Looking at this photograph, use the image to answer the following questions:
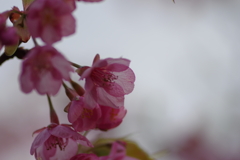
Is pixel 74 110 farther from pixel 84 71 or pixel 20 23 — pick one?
pixel 20 23

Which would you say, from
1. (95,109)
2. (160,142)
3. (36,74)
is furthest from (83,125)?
(160,142)

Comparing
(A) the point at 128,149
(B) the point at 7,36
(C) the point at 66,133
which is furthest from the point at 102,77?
(A) the point at 128,149

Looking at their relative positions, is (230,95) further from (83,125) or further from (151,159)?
(83,125)

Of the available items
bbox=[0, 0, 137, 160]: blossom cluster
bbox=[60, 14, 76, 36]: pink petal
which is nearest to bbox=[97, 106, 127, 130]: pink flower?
bbox=[0, 0, 137, 160]: blossom cluster

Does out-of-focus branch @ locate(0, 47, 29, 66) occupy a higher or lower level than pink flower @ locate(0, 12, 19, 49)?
lower

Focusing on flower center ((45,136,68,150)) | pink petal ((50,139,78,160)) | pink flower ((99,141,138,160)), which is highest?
flower center ((45,136,68,150))

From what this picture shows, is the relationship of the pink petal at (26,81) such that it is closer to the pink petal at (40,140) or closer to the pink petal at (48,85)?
the pink petal at (48,85)

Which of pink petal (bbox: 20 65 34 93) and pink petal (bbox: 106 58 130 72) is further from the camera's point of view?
pink petal (bbox: 106 58 130 72)

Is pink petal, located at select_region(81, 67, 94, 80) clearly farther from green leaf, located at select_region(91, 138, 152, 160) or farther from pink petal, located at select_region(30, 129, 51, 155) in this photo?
green leaf, located at select_region(91, 138, 152, 160)
